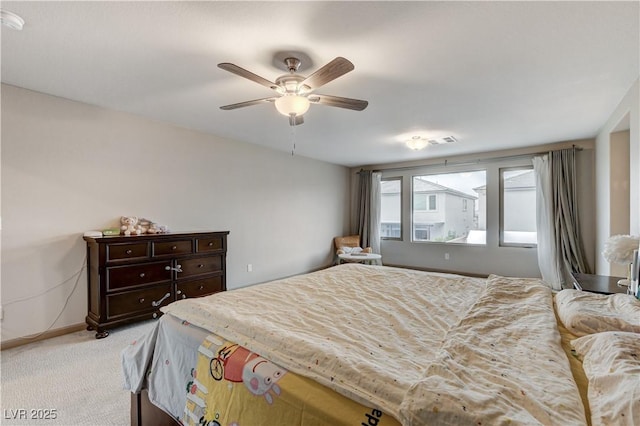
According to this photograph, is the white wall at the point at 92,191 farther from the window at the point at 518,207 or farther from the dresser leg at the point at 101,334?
the window at the point at 518,207

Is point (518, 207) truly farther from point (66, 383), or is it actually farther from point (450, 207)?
point (66, 383)

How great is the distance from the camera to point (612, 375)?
84cm

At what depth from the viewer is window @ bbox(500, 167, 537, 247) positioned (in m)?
5.04

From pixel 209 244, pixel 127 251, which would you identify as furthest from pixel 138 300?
pixel 209 244

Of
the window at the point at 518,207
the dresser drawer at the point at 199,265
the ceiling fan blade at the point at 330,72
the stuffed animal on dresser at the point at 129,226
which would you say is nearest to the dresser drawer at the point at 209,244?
the dresser drawer at the point at 199,265

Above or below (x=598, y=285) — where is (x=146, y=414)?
below

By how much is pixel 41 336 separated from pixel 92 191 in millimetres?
1489

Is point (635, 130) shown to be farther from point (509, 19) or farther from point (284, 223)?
point (284, 223)

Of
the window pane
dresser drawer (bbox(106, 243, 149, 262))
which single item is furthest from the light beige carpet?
the window pane

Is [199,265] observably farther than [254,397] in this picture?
Yes

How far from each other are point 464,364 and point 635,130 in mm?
2947

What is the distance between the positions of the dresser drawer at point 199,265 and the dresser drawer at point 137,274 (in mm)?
179

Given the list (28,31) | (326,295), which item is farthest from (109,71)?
(326,295)

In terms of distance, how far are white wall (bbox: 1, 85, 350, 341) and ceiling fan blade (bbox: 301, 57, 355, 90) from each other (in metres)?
2.51
